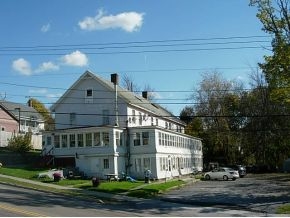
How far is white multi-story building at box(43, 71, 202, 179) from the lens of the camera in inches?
1964

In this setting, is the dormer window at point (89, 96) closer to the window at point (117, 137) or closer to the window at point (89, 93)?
the window at point (89, 93)

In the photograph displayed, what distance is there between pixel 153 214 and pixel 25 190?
11.1 m

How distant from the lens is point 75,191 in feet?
122

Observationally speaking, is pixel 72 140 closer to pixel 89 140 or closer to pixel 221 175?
pixel 89 140

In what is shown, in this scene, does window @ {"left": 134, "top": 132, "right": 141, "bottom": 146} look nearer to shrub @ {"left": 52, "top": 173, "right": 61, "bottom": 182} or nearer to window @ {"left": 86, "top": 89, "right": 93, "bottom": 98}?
window @ {"left": 86, "top": 89, "right": 93, "bottom": 98}

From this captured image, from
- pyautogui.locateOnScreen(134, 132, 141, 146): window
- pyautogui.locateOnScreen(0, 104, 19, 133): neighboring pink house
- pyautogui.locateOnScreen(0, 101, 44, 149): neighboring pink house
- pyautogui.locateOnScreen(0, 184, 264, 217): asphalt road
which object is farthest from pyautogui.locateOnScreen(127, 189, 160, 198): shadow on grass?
pyautogui.locateOnScreen(0, 104, 19, 133): neighboring pink house

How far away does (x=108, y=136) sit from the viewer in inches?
1969

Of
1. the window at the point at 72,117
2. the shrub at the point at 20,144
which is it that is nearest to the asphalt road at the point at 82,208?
the shrub at the point at 20,144

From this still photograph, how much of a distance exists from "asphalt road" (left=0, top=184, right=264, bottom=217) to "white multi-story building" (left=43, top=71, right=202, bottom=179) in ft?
48.3

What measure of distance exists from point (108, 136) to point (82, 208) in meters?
23.3

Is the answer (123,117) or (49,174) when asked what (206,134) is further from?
(49,174)

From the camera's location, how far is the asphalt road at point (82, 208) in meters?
23.6

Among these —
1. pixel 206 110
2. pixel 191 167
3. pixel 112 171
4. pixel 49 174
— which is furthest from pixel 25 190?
pixel 206 110

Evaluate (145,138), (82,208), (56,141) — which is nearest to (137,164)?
(145,138)
